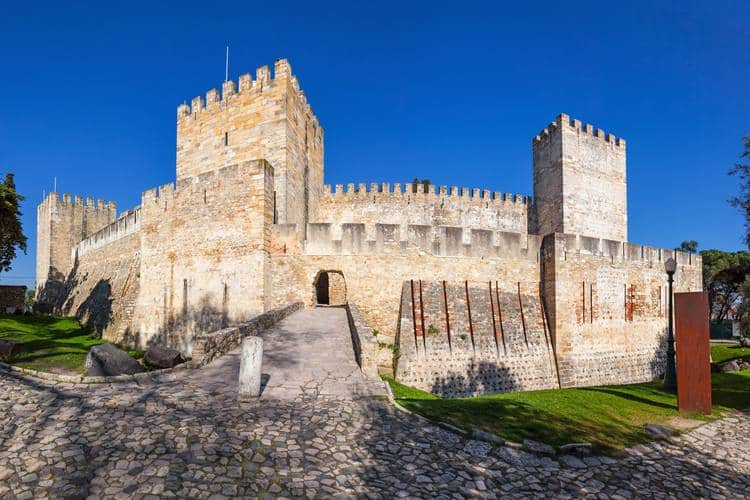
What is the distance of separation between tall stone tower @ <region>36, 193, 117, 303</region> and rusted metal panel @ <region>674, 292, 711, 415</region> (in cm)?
4117

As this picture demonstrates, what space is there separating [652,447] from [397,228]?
11.0m

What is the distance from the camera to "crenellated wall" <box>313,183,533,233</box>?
1052 inches

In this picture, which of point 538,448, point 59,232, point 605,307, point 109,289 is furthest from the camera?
point 59,232

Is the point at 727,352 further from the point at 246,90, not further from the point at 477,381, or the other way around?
the point at 246,90

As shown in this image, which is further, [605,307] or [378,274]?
[605,307]

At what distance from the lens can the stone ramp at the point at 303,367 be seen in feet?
24.0

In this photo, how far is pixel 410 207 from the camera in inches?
1067

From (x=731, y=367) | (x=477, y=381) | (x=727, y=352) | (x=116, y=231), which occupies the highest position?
(x=116, y=231)

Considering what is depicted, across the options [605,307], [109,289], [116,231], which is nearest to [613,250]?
[605,307]

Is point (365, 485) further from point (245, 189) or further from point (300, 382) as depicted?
point (245, 189)

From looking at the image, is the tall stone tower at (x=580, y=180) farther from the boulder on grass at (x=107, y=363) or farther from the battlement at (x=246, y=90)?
the boulder on grass at (x=107, y=363)

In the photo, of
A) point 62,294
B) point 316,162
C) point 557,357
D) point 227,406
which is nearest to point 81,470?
point 227,406

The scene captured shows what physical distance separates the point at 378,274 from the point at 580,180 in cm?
1630

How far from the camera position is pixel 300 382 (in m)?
7.75
